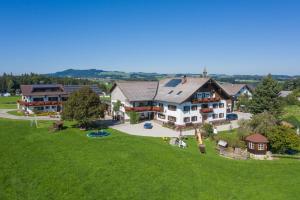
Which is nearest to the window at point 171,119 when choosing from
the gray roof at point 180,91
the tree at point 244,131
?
the gray roof at point 180,91

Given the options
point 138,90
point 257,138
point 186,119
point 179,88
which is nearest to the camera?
point 257,138

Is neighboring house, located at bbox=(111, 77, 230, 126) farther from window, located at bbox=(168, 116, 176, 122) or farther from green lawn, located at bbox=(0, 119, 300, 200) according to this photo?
green lawn, located at bbox=(0, 119, 300, 200)

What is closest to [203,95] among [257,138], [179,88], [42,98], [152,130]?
[179,88]

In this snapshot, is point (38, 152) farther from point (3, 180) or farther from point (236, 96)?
point (236, 96)

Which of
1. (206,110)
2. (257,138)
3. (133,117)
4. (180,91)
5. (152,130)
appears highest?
(180,91)

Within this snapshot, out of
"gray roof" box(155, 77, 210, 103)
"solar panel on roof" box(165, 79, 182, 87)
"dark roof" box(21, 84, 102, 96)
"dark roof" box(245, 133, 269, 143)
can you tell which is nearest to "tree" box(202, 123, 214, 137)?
"dark roof" box(245, 133, 269, 143)

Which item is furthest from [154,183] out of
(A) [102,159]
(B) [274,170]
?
(B) [274,170]

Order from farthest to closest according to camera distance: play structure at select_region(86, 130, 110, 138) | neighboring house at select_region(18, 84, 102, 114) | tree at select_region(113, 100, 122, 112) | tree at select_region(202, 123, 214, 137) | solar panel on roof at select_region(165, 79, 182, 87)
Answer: neighboring house at select_region(18, 84, 102, 114), solar panel on roof at select_region(165, 79, 182, 87), tree at select_region(113, 100, 122, 112), tree at select_region(202, 123, 214, 137), play structure at select_region(86, 130, 110, 138)

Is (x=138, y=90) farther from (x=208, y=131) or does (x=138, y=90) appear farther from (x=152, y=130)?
(x=208, y=131)
